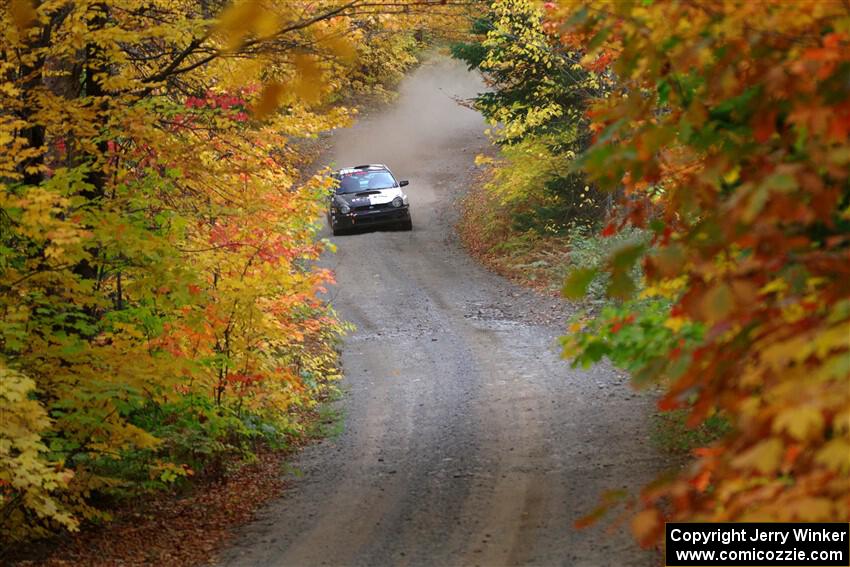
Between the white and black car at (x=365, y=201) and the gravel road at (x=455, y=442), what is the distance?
9.59ft

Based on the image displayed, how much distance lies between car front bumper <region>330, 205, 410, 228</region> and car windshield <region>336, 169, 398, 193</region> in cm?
69

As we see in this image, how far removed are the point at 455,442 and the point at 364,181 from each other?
1601cm

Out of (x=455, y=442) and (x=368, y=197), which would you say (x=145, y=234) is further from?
(x=368, y=197)

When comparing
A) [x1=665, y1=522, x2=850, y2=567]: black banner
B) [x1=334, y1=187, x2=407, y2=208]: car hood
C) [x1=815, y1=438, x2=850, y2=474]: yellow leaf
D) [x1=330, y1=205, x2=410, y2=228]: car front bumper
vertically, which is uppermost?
[x1=815, y1=438, x2=850, y2=474]: yellow leaf

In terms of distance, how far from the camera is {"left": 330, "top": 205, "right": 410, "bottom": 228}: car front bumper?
27031 mm

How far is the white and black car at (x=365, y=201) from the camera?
27.0 m

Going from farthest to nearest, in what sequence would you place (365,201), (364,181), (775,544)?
(364,181) < (365,201) < (775,544)

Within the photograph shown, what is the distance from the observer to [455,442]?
40.4 ft

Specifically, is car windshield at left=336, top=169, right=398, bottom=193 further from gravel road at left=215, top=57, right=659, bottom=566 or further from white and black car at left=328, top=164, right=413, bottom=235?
gravel road at left=215, top=57, right=659, bottom=566

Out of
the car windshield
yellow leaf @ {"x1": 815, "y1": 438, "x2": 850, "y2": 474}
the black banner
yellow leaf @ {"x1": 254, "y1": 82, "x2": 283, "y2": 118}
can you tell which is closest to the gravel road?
the black banner

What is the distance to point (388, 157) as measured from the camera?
1604 inches

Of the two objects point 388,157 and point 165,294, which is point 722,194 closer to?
point 165,294

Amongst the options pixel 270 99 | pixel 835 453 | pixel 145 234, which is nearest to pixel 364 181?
pixel 145 234

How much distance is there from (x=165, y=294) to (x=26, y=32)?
299cm
